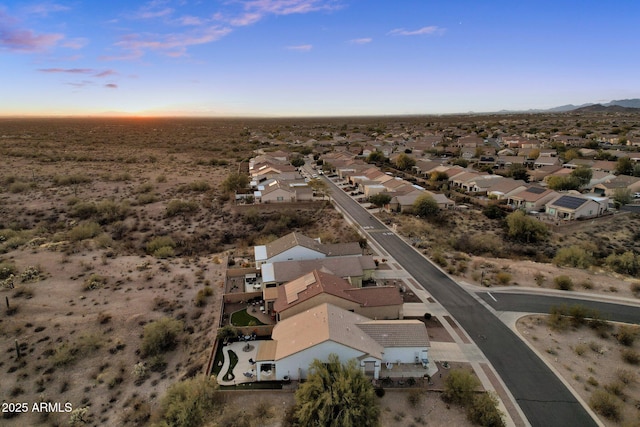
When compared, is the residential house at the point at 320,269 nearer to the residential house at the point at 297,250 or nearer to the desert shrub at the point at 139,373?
the residential house at the point at 297,250

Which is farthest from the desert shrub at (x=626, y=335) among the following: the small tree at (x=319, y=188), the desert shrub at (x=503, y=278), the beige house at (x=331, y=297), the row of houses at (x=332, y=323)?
the small tree at (x=319, y=188)

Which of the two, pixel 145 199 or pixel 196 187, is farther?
pixel 196 187

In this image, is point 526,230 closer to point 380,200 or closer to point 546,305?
point 546,305

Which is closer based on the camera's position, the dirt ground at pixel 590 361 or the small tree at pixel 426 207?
the dirt ground at pixel 590 361

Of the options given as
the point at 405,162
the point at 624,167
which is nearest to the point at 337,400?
the point at 405,162

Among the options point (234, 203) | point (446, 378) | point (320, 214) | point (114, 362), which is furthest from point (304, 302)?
point (234, 203)

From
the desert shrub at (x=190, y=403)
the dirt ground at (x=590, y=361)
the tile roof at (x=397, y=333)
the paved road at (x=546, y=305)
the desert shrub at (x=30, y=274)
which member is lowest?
the dirt ground at (x=590, y=361)
